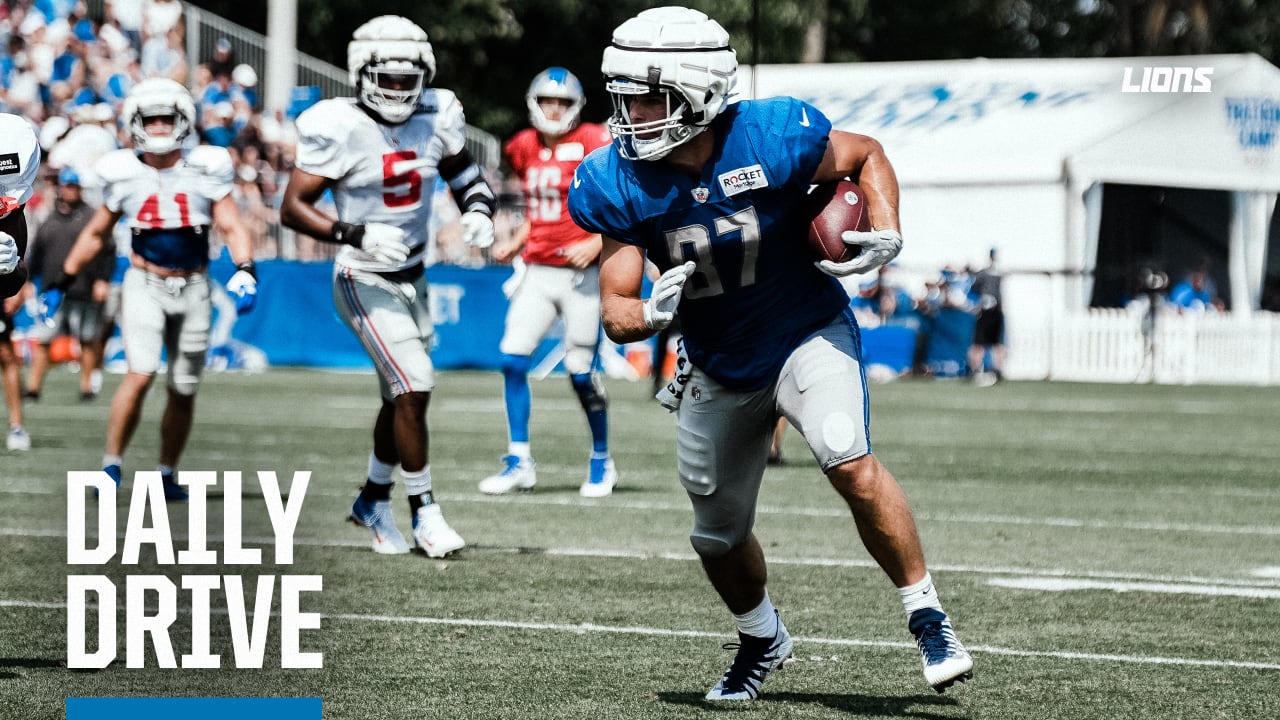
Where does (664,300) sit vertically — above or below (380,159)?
below

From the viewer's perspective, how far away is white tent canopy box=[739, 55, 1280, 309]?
23.0m

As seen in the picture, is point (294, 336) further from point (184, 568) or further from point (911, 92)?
point (184, 568)

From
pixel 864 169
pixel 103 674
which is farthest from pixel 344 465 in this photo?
pixel 864 169

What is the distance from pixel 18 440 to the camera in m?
11.7

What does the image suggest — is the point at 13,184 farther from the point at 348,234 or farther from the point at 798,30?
the point at 798,30

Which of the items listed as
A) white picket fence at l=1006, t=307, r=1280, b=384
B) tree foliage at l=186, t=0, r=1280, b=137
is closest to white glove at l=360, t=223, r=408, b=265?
white picket fence at l=1006, t=307, r=1280, b=384

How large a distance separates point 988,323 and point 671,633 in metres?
17.1

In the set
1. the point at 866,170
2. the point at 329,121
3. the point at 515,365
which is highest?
the point at 329,121

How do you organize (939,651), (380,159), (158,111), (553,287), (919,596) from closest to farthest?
(939,651), (919,596), (380,159), (158,111), (553,287)

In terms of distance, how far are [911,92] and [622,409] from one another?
997 cm

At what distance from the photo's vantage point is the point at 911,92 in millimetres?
24484

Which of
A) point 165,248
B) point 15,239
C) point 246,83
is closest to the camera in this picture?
point 15,239

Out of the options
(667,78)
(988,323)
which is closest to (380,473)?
(667,78)

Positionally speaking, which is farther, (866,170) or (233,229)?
(233,229)
